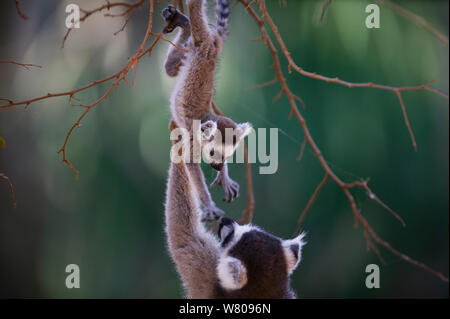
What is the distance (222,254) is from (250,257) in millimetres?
105

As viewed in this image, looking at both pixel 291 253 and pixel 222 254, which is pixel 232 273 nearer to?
pixel 222 254

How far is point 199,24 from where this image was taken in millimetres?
1865

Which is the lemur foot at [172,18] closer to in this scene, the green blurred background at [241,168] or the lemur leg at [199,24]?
the lemur leg at [199,24]

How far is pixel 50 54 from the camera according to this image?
3.75m

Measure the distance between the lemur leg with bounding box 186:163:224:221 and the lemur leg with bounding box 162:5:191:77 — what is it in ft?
1.51

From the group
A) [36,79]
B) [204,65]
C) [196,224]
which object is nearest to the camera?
[196,224]

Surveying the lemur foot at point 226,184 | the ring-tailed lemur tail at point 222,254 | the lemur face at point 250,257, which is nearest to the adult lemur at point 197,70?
the lemur foot at point 226,184

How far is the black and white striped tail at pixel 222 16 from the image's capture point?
1890 mm

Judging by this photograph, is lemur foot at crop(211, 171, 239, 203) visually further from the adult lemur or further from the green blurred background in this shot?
the green blurred background

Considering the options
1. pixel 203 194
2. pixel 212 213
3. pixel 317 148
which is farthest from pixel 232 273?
pixel 317 148

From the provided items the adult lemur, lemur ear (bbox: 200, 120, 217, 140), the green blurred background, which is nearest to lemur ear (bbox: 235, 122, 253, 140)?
the adult lemur

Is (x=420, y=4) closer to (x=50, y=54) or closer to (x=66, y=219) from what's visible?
(x=50, y=54)
